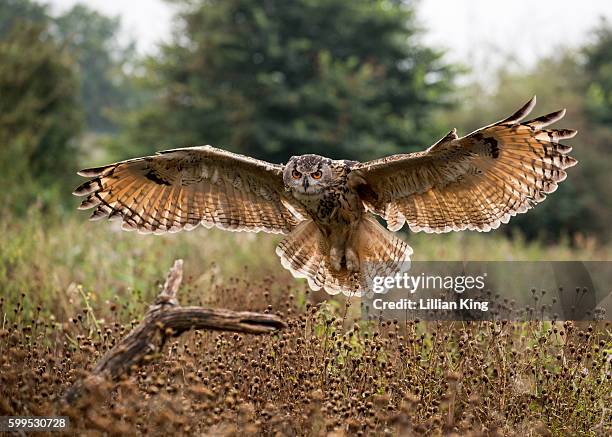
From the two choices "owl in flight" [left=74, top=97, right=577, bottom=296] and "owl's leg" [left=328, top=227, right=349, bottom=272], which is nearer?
"owl in flight" [left=74, top=97, right=577, bottom=296]

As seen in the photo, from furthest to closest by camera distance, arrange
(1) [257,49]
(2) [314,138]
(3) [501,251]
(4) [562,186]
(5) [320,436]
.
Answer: (4) [562,186], (1) [257,49], (2) [314,138], (3) [501,251], (5) [320,436]

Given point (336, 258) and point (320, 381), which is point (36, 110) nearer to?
point (336, 258)

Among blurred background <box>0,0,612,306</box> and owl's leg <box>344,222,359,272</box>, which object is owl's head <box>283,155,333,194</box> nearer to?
owl's leg <box>344,222,359,272</box>

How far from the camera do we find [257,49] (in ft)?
47.5

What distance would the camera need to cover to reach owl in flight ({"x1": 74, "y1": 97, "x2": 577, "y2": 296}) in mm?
4680

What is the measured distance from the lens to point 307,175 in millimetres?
4895

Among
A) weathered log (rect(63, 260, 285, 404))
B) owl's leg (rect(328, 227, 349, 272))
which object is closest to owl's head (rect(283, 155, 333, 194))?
owl's leg (rect(328, 227, 349, 272))

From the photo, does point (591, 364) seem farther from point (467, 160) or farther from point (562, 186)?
point (562, 186)

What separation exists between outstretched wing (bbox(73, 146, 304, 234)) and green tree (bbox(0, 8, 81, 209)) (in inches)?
276

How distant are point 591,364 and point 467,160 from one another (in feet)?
5.31

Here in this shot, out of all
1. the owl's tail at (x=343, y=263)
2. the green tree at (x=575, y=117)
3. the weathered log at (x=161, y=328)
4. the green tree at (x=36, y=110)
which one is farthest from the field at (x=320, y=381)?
the green tree at (x=575, y=117)

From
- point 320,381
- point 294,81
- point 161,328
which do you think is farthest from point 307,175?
point 294,81

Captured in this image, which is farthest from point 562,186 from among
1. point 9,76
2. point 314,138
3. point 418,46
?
point 9,76

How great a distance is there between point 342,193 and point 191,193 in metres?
1.27
